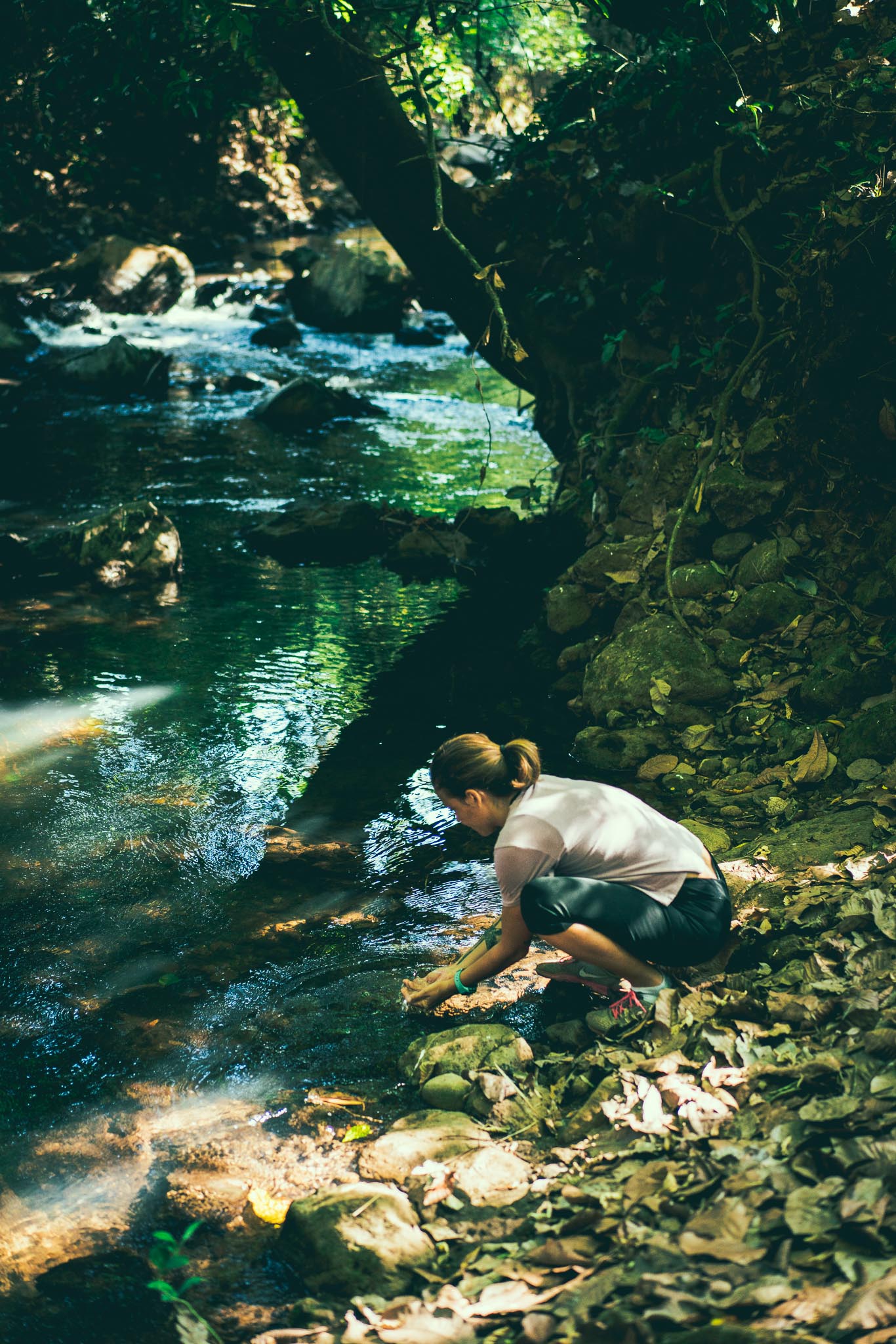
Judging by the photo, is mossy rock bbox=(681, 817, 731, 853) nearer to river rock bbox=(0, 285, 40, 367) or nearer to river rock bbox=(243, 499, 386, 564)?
river rock bbox=(243, 499, 386, 564)

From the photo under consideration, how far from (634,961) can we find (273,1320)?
1.35 metres

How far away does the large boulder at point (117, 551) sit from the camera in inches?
302

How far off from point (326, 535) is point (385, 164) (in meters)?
2.79

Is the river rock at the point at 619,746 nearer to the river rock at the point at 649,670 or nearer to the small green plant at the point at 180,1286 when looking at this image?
the river rock at the point at 649,670

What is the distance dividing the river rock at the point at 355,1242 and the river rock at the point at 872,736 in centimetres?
284

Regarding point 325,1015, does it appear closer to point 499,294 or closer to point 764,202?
point 764,202

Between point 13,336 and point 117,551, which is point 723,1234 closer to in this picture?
point 117,551

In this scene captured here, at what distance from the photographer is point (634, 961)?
3107 millimetres

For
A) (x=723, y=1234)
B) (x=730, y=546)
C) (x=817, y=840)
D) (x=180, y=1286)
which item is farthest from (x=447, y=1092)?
(x=730, y=546)

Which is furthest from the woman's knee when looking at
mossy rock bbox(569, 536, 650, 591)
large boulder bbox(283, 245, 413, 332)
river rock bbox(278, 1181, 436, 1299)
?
large boulder bbox(283, 245, 413, 332)

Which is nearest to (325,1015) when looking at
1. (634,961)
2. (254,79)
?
(634,961)

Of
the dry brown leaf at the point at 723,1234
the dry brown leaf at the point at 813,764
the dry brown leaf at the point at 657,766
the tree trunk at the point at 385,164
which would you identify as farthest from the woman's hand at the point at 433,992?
the tree trunk at the point at 385,164

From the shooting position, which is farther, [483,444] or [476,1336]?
[483,444]

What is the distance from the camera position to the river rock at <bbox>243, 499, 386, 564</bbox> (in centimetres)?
848
